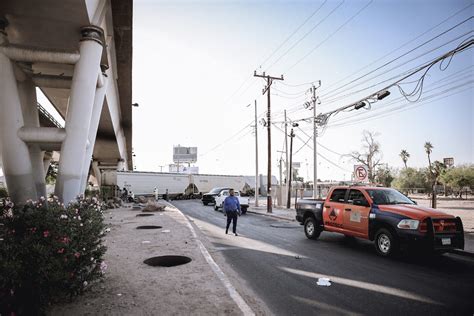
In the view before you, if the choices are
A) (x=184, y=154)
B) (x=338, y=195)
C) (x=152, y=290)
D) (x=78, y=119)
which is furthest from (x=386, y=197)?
(x=184, y=154)

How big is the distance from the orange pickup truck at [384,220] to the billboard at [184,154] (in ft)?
342

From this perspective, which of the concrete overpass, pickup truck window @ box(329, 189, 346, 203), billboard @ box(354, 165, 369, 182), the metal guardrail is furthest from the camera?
the metal guardrail

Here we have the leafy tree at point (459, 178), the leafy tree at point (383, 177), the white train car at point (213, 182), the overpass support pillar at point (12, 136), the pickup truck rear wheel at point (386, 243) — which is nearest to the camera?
the pickup truck rear wheel at point (386, 243)

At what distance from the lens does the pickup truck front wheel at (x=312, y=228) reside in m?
11.8

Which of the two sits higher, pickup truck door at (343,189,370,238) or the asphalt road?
pickup truck door at (343,189,370,238)

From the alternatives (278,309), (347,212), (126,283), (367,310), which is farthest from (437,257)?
(126,283)

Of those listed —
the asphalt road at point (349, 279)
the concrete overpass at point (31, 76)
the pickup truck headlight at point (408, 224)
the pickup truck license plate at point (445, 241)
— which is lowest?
the asphalt road at point (349, 279)

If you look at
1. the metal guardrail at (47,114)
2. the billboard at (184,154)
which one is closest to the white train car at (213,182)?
the metal guardrail at (47,114)

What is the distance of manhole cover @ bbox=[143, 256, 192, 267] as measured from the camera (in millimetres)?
7855

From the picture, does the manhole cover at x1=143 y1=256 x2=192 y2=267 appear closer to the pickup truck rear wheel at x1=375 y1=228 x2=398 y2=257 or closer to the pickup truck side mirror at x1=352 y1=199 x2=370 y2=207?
the pickup truck rear wheel at x1=375 y1=228 x2=398 y2=257

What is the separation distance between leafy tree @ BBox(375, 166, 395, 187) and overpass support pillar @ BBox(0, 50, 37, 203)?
65054 mm

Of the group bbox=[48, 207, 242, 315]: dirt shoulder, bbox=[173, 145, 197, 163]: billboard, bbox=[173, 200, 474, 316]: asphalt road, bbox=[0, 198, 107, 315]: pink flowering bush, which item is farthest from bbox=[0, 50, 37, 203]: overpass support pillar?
bbox=[173, 145, 197, 163]: billboard

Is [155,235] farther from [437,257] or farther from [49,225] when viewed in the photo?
[437,257]

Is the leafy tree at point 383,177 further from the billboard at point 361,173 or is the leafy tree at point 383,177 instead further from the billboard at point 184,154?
the billboard at point 184,154
